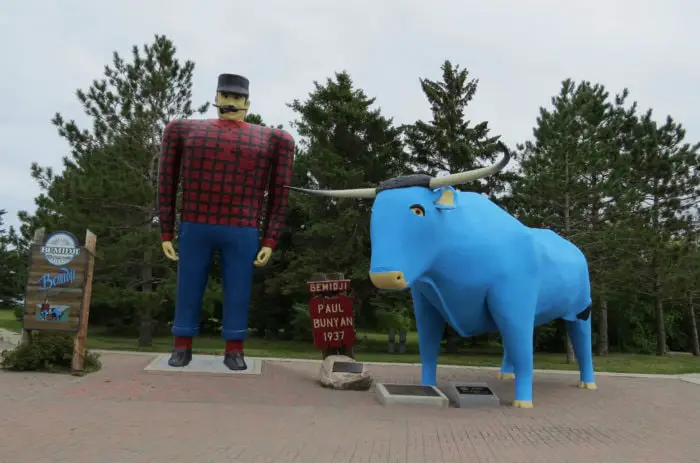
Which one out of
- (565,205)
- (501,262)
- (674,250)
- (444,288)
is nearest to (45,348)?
(444,288)

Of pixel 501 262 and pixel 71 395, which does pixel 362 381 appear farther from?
pixel 71 395

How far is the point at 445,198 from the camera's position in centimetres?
707

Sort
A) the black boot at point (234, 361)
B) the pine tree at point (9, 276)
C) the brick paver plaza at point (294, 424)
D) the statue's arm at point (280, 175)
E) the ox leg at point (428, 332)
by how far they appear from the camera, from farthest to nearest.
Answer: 1. the pine tree at point (9, 276)
2. the statue's arm at point (280, 175)
3. the black boot at point (234, 361)
4. the ox leg at point (428, 332)
5. the brick paver plaza at point (294, 424)

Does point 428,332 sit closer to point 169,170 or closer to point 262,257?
point 262,257

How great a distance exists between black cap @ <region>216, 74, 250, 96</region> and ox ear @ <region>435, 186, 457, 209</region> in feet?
13.2

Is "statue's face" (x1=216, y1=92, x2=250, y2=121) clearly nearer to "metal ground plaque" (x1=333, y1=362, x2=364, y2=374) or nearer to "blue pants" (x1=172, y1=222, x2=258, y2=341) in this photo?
"blue pants" (x1=172, y1=222, x2=258, y2=341)

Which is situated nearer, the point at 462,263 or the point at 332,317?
the point at 462,263

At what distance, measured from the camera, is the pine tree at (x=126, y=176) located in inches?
587

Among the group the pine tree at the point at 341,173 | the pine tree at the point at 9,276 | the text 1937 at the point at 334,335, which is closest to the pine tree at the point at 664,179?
the pine tree at the point at 341,173

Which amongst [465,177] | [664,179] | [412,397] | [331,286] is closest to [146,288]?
[331,286]

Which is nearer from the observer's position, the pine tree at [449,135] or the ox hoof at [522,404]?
the ox hoof at [522,404]

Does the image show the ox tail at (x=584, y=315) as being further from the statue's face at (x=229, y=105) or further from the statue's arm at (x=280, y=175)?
the statue's face at (x=229, y=105)

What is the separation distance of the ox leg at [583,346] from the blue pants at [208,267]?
556 centimetres

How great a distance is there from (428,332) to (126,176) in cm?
998
